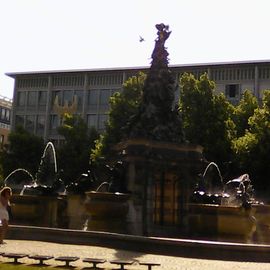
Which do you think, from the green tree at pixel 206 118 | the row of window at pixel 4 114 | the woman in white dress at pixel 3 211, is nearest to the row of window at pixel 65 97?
the row of window at pixel 4 114

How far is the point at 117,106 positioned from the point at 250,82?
29.5 m

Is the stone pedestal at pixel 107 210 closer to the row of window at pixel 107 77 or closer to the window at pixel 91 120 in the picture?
the row of window at pixel 107 77

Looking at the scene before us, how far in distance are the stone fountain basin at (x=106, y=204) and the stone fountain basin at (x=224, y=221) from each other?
2955mm

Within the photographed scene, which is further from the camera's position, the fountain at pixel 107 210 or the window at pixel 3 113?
the window at pixel 3 113

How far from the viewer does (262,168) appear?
40.4 meters

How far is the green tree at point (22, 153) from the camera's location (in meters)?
54.2

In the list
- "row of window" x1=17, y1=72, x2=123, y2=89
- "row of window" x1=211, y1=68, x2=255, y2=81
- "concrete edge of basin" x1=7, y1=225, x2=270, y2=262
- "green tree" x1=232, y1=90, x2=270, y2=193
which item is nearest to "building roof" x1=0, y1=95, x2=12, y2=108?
"row of window" x1=17, y1=72, x2=123, y2=89

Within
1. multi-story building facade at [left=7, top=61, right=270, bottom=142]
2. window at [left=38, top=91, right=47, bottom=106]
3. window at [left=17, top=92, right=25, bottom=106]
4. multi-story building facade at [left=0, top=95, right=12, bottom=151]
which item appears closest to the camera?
multi-story building facade at [left=7, top=61, right=270, bottom=142]

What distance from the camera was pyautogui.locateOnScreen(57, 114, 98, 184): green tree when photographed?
51.2 m

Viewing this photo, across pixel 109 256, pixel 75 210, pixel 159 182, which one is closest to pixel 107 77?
pixel 75 210

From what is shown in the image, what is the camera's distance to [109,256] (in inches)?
551

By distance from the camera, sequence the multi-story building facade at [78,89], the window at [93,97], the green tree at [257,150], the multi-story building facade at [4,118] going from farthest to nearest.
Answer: the multi-story building facade at [4,118] → the window at [93,97] → the multi-story building facade at [78,89] → the green tree at [257,150]

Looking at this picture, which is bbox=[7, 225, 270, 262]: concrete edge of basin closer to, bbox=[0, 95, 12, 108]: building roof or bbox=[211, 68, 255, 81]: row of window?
bbox=[211, 68, 255, 81]: row of window

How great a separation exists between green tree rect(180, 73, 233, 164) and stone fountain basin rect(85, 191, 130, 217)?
22.4m
